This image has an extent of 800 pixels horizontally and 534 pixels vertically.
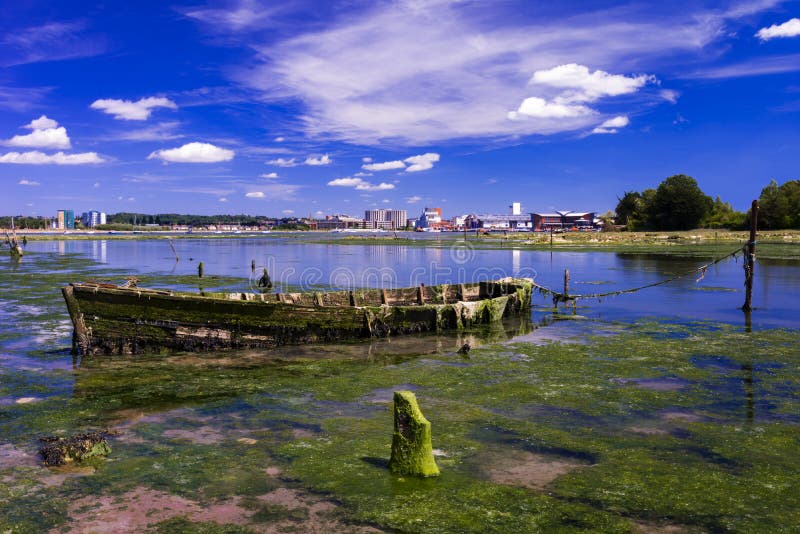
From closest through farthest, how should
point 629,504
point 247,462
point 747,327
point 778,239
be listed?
1. point 629,504
2. point 247,462
3. point 747,327
4. point 778,239

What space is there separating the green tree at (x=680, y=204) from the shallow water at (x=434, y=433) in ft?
294

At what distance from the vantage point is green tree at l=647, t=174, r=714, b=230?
100 metres

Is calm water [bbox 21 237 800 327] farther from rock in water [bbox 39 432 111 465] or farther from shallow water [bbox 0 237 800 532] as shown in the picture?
rock in water [bbox 39 432 111 465]

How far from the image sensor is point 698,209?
10038 cm

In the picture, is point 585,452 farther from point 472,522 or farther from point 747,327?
point 747,327

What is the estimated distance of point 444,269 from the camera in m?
54.8

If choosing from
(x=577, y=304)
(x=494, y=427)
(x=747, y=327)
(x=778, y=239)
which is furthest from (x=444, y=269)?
(x=778, y=239)

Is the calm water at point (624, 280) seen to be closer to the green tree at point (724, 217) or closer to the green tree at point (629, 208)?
the green tree at point (724, 217)

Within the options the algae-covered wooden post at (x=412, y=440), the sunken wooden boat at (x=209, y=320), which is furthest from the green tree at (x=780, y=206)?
the algae-covered wooden post at (x=412, y=440)

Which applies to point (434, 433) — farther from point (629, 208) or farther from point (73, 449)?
point (629, 208)

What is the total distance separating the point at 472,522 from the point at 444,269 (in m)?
48.0

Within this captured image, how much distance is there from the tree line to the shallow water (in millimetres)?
83054

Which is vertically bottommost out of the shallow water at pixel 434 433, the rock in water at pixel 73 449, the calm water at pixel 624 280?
the shallow water at pixel 434 433

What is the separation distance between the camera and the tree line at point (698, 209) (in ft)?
287
